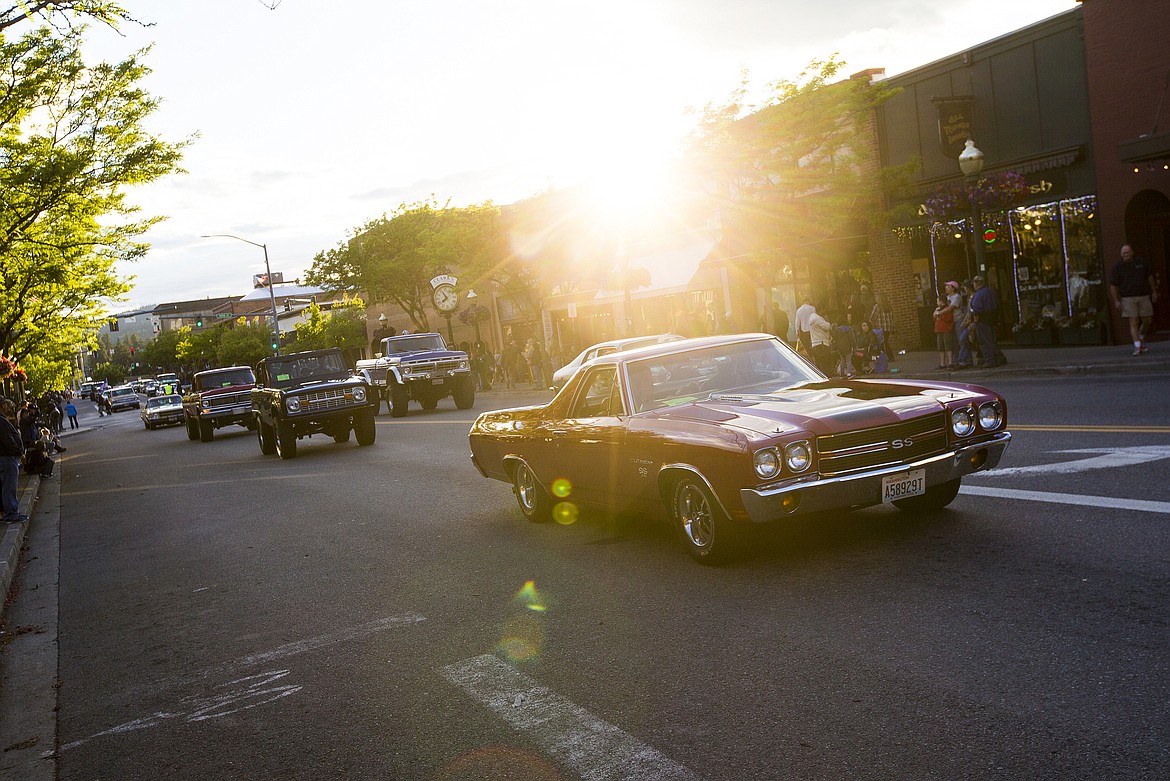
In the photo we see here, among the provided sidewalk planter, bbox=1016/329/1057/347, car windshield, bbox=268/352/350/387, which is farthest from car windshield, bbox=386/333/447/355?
sidewalk planter, bbox=1016/329/1057/347

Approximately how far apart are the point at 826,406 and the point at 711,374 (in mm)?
1233

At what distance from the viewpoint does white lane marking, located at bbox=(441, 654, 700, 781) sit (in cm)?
→ 387

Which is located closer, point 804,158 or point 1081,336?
point 1081,336

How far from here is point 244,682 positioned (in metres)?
5.68

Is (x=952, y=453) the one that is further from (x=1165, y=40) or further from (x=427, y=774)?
(x=1165, y=40)

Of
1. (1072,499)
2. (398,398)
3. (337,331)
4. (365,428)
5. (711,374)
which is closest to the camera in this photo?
(1072,499)

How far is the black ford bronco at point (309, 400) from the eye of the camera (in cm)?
1945

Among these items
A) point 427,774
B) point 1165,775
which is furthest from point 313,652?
point 1165,775

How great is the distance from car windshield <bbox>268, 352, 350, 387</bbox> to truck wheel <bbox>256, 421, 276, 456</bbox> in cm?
102

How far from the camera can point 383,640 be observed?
6.09 metres

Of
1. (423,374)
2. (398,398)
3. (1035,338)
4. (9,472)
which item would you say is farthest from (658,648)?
(398,398)

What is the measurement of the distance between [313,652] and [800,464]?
2956mm

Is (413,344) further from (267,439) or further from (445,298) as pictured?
(445,298)

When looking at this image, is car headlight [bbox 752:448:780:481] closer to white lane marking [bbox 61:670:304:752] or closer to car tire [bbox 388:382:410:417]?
white lane marking [bbox 61:670:304:752]
